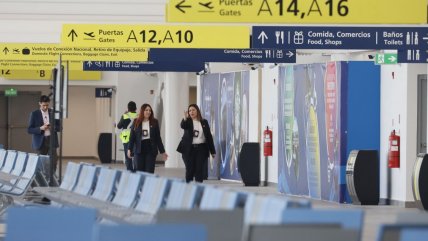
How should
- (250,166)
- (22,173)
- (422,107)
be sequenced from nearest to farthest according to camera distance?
(22,173)
(422,107)
(250,166)

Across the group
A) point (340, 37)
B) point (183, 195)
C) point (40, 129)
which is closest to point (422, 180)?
point (340, 37)

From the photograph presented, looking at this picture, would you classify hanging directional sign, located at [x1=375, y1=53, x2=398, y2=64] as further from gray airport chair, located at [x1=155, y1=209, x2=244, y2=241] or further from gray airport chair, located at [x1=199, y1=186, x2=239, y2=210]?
gray airport chair, located at [x1=155, y1=209, x2=244, y2=241]

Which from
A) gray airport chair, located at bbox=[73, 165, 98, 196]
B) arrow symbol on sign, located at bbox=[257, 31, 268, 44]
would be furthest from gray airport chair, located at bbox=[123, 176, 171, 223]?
arrow symbol on sign, located at bbox=[257, 31, 268, 44]

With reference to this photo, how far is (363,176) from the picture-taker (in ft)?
69.0

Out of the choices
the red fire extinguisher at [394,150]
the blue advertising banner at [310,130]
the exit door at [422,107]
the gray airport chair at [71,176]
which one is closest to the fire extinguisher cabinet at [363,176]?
the red fire extinguisher at [394,150]

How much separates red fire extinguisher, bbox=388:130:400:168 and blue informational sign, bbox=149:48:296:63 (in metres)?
4.47

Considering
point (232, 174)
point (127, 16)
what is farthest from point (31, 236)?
point (232, 174)

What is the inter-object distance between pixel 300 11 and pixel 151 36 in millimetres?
7482

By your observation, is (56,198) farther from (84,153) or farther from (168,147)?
(84,153)

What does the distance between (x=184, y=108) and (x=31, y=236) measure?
3000cm

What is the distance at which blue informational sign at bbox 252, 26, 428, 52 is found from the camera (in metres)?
18.5

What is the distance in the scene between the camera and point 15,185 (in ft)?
61.3

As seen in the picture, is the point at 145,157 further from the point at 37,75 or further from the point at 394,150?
the point at 37,75

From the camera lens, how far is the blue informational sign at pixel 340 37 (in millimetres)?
18500
